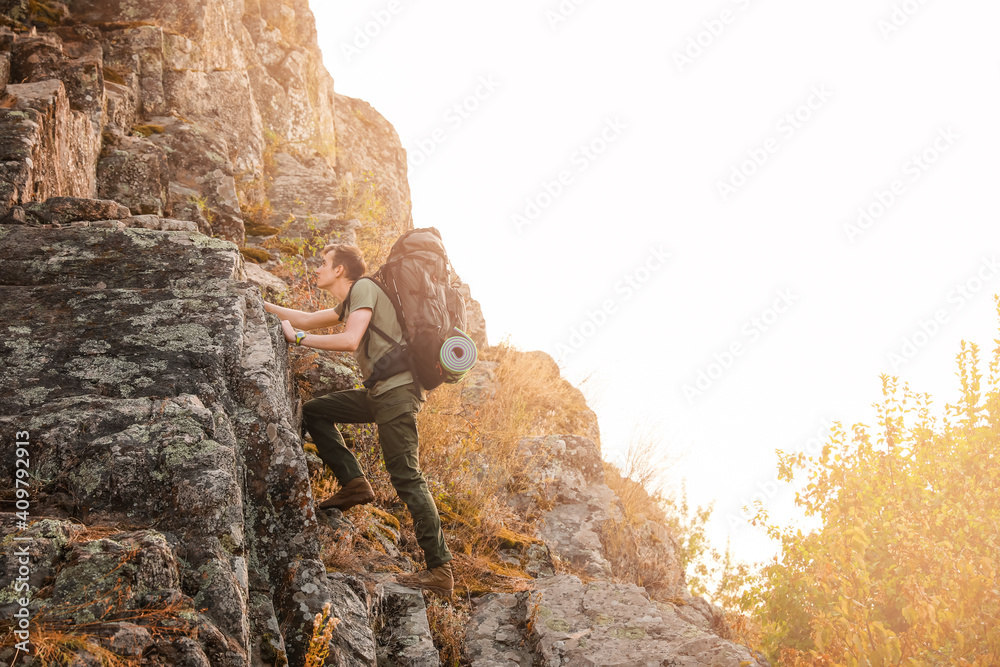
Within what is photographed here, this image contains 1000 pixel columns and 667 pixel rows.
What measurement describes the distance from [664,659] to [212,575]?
3141 mm

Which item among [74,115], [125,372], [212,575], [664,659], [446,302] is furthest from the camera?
[74,115]

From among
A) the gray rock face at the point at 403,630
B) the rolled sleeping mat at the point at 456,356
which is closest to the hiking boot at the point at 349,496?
the gray rock face at the point at 403,630

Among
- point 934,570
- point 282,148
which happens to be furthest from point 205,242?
point 282,148

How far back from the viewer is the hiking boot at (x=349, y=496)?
4789mm

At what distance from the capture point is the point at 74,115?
20.9 feet

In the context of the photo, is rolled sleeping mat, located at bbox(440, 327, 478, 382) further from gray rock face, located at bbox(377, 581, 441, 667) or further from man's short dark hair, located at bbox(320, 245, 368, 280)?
gray rock face, located at bbox(377, 581, 441, 667)

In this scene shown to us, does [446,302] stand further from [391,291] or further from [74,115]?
Result: [74,115]

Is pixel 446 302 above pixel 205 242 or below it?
below

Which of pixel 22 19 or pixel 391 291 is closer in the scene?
pixel 391 291

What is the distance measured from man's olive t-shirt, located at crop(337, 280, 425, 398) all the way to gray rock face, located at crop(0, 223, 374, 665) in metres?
0.61

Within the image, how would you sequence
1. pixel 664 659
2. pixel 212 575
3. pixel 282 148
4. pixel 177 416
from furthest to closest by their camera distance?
pixel 282 148
pixel 664 659
pixel 177 416
pixel 212 575

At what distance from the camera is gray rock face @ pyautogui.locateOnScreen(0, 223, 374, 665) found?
259cm

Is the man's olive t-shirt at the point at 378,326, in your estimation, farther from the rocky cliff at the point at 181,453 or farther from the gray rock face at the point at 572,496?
the gray rock face at the point at 572,496

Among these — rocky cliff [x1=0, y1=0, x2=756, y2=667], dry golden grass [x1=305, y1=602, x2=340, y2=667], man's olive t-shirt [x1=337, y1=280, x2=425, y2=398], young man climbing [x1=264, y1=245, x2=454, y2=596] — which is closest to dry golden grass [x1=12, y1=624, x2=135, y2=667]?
rocky cliff [x1=0, y1=0, x2=756, y2=667]
